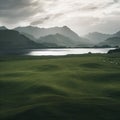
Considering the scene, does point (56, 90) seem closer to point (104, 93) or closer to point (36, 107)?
point (104, 93)

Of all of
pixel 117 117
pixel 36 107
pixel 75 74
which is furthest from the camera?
pixel 75 74

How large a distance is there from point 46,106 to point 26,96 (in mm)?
13744

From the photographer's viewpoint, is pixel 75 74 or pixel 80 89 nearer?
pixel 80 89

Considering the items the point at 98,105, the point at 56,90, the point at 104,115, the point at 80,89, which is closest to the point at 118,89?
the point at 80,89

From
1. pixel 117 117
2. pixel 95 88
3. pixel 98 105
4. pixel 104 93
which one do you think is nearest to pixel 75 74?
pixel 95 88

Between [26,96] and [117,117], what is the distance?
2250cm

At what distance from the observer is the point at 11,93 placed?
60969 mm

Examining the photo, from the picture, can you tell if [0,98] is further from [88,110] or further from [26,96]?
[88,110]

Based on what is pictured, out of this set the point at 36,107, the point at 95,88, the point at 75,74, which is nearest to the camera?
the point at 36,107

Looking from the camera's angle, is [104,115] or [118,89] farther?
[118,89]

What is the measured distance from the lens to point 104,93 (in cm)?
6038

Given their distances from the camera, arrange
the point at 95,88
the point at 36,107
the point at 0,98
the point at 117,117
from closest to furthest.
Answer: the point at 117,117 < the point at 36,107 < the point at 0,98 < the point at 95,88

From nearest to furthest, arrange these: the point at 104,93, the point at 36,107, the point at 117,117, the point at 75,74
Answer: the point at 117,117 → the point at 36,107 → the point at 104,93 → the point at 75,74

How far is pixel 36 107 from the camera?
145ft
